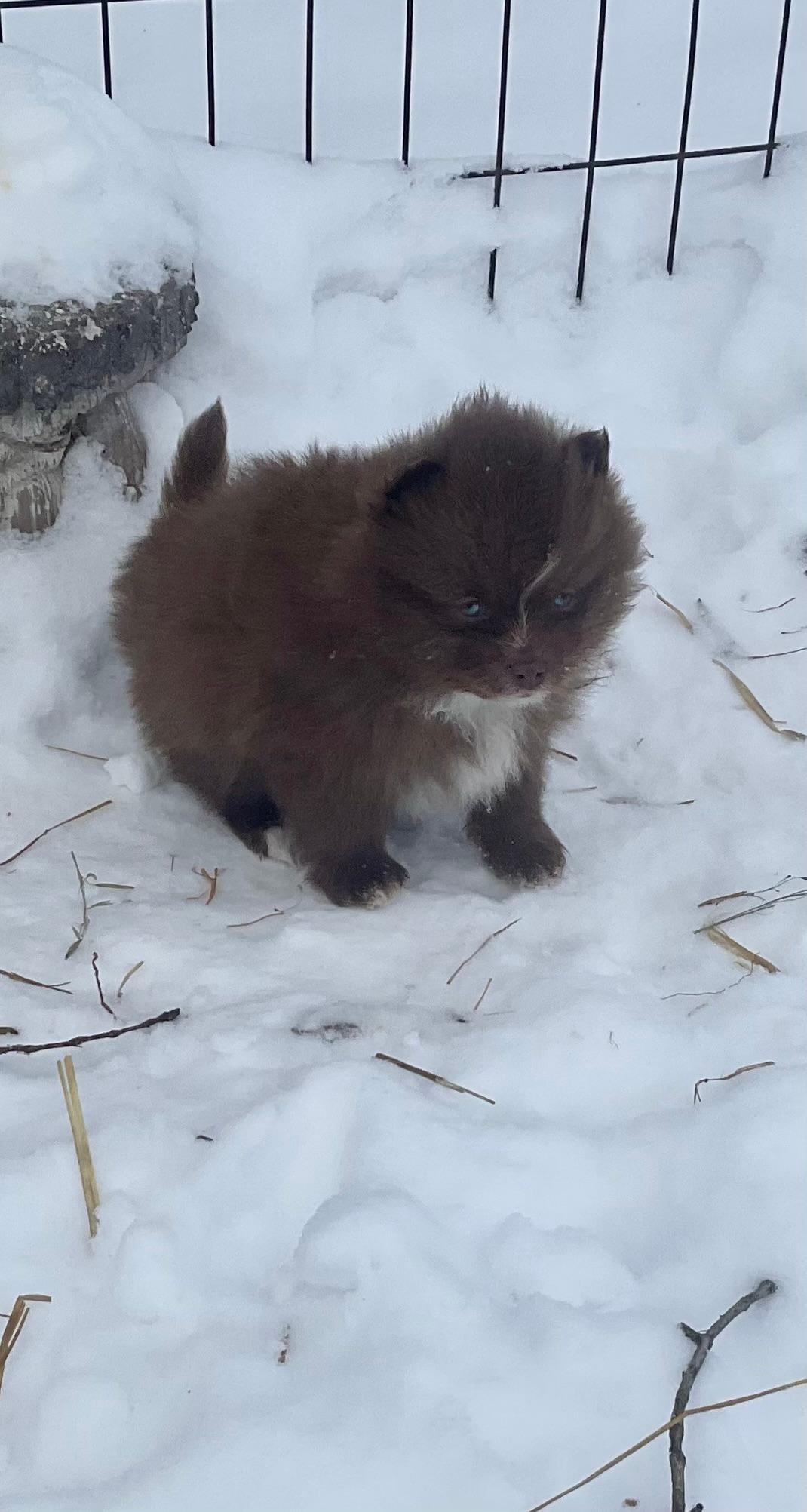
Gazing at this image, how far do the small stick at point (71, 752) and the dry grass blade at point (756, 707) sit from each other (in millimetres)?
1625

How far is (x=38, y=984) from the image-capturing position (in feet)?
7.48

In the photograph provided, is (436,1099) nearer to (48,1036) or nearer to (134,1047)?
(134,1047)

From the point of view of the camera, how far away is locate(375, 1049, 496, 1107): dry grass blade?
2016 millimetres

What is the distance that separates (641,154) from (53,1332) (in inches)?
155

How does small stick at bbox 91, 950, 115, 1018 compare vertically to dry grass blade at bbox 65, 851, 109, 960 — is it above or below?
above

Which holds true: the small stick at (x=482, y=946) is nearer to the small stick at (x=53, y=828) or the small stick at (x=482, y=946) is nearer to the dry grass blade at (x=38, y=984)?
the dry grass blade at (x=38, y=984)

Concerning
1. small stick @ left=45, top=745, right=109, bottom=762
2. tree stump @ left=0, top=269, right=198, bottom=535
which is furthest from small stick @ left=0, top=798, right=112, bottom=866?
tree stump @ left=0, top=269, right=198, bottom=535

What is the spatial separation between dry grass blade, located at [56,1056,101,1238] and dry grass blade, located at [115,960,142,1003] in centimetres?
31

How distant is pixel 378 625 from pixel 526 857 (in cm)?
70

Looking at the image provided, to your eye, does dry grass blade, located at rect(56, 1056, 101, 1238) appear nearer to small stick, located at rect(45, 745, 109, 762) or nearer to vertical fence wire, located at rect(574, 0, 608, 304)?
small stick, located at rect(45, 745, 109, 762)

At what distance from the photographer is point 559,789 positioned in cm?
317

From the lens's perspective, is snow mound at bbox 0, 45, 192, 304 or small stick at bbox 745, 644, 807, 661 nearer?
snow mound at bbox 0, 45, 192, 304

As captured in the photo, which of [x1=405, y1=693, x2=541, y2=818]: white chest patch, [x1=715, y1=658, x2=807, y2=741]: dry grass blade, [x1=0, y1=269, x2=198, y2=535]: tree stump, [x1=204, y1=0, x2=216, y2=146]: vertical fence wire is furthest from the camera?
[x1=204, y1=0, x2=216, y2=146]: vertical fence wire

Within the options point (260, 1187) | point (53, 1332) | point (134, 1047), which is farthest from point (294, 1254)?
point (134, 1047)
